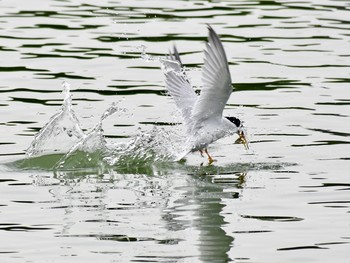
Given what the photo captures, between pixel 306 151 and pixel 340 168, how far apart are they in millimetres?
911

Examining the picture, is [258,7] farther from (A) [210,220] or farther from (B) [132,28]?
(A) [210,220]

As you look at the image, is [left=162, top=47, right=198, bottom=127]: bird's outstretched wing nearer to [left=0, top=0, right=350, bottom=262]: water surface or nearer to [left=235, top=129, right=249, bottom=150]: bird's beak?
[left=0, top=0, right=350, bottom=262]: water surface

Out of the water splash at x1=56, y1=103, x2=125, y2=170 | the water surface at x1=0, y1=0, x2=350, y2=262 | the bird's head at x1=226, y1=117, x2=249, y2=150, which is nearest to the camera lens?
the water surface at x1=0, y1=0, x2=350, y2=262

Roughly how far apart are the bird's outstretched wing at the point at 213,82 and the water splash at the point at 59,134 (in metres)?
1.38

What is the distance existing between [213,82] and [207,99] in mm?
400

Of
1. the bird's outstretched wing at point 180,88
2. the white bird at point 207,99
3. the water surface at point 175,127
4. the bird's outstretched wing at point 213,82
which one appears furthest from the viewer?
the bird's outstretched wing at point 180,88

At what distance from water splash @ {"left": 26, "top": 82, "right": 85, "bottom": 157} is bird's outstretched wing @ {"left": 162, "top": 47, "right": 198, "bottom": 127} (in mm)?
1088

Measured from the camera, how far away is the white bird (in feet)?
34.3

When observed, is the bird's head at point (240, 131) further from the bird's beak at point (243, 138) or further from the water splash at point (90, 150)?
the water splash at point (90, 150)

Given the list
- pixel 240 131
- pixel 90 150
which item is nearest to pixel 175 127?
pixel 240 131

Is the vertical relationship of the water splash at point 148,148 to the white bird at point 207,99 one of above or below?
below

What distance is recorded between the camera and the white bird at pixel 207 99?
10453 millimetres

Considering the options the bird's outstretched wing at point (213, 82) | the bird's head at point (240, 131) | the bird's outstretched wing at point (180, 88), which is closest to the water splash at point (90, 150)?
the bird's outstretched wing at point (180, 88)

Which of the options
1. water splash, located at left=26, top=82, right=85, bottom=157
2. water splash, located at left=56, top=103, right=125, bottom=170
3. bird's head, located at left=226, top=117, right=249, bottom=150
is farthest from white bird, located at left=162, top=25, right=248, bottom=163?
water splash, located at left=26, top=82, right=85, bottom=157
